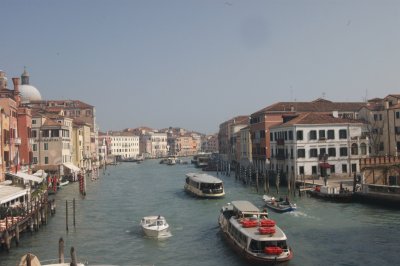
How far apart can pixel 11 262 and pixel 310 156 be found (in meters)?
30.4

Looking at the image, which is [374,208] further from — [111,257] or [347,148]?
[111,257]

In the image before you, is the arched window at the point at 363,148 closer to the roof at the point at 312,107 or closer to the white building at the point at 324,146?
the white building at the point at 324,146

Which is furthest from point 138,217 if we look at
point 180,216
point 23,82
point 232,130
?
point 23,82

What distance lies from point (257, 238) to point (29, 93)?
75324 mm

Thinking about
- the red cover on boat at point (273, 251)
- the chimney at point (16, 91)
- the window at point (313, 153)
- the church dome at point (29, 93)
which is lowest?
the red cover on boat at point (273, 251)

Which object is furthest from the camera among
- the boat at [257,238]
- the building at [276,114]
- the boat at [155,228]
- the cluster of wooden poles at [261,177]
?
the building at [276,114]

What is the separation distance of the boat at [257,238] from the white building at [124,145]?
416ft

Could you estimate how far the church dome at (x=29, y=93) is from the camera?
8573 centimetres

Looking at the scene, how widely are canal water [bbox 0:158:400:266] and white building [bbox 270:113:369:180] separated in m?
8.47

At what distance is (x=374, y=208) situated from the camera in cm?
3138

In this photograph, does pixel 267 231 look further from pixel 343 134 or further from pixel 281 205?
pixel 343 134

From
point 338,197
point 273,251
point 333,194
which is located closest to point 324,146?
point 333,194

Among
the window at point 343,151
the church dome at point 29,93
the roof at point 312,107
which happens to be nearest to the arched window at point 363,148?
the window at point 343,151

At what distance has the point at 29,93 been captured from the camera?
8688 centimetres
